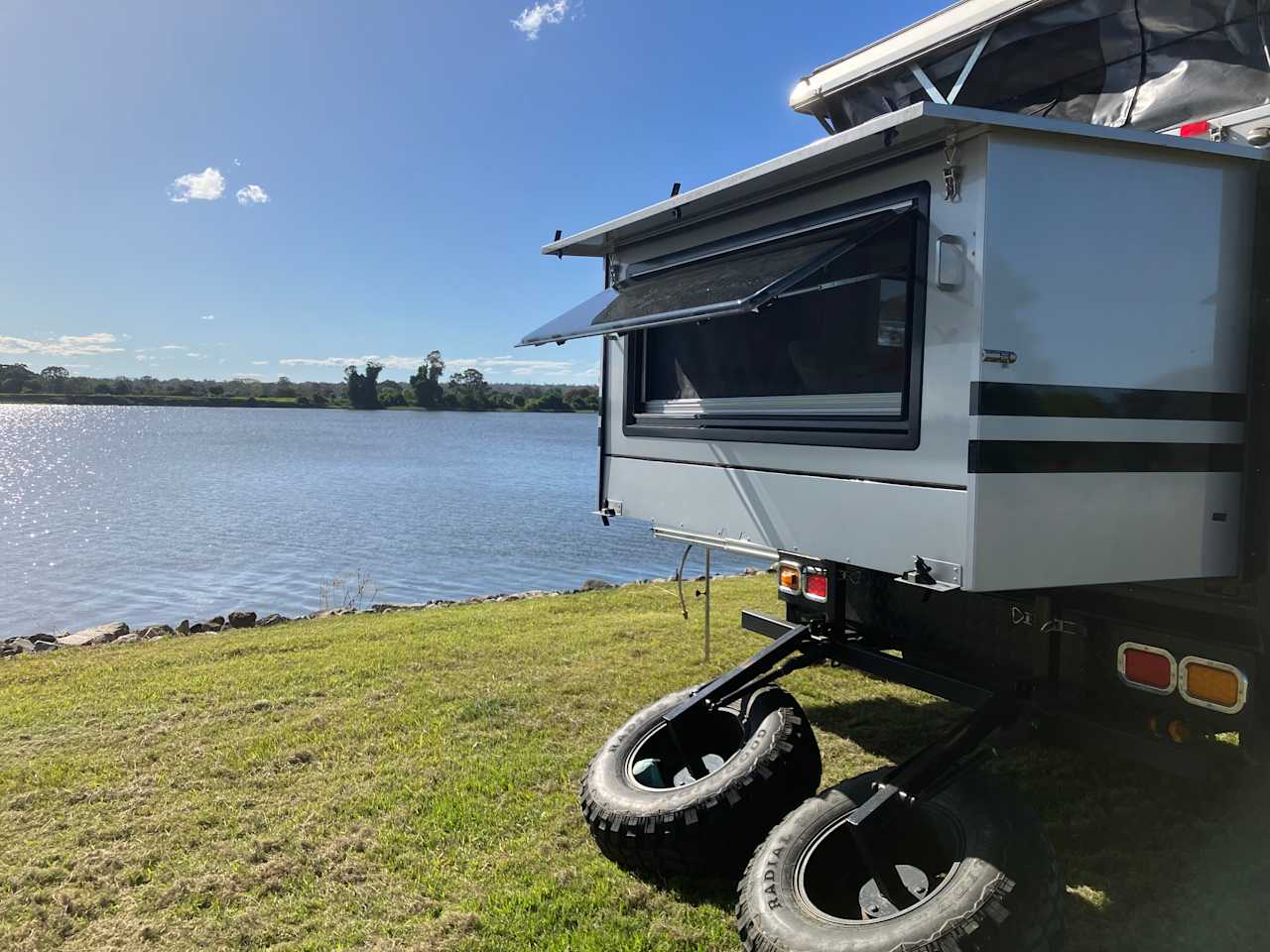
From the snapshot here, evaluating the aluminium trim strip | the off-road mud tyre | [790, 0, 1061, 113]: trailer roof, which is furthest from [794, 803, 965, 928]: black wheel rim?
[790, 0, 1061, 113]: trailer roof

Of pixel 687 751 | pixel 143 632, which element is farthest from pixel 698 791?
pixel 143 632

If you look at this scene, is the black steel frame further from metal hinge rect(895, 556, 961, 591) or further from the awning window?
the awning window

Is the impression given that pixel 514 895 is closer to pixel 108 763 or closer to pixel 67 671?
pixel 108 763

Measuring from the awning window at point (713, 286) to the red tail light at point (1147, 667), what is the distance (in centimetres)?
173

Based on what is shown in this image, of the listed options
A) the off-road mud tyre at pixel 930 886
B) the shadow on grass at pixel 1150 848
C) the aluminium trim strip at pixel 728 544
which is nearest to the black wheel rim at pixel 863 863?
the off-road mud tyre at pixel 930 886

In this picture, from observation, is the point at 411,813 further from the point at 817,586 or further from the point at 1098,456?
the point at 1098,456

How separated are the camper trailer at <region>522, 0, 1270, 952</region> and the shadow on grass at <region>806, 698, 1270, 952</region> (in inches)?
21.7

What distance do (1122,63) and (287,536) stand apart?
17.6 m

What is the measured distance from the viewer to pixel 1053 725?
3.39 metres

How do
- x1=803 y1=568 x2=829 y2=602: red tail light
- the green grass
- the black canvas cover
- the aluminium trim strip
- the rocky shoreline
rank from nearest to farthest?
1. the green grass
2. the black canvas cover
3. the aluminium trim strip
4. x1=803 y1=568 x2=829 y2=602: red tail light
5. the rocky shoreline

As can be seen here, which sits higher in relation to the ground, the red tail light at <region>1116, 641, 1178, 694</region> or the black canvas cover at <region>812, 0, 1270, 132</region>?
the black canvas cover at <region>812, 0, 1270, 132</region>

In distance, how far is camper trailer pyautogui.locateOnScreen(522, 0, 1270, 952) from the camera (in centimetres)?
287

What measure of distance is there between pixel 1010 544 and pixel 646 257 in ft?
7.72

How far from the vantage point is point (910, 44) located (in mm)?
4516
